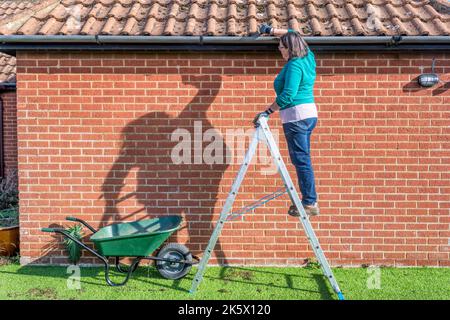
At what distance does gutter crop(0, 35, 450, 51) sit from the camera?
494cm

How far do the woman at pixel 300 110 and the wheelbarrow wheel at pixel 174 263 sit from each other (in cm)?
127

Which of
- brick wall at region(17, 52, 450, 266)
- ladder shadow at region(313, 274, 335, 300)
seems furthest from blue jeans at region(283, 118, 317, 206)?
ladder shadow at region(313, 274, 335, 300)

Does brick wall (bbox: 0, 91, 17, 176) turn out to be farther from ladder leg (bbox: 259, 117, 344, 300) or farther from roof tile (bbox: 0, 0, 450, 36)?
ladder leg (bbox: 259, 117, 344, 300)

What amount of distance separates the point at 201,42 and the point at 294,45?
1119 millimetres

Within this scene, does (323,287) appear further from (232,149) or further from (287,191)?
(232,149)

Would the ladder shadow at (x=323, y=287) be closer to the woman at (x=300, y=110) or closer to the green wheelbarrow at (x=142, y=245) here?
the woman at (x=300, y=110)

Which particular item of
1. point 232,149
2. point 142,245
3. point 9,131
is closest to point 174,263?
point 142,245

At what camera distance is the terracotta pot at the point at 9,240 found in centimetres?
564

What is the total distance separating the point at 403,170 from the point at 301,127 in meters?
1.62

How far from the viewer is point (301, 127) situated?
452 centimetres

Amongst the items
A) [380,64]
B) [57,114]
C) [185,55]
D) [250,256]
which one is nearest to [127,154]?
[57,114]

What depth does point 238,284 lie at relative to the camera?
4.92 meters

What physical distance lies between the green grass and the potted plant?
30cm

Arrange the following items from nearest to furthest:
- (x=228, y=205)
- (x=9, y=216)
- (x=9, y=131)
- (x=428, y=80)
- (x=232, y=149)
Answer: (x=228, y=205) → (x=428, y=80) → (x=232, y=149) → (x=9, y=216) → (x=9, y=131)
